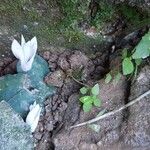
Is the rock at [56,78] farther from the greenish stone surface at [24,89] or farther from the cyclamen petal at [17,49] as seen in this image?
the cyclamen petal at [17,49]

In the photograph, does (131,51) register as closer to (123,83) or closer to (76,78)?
(123,83)

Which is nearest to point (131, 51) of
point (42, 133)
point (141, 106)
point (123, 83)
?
point (123, 83)

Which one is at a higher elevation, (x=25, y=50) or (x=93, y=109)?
(x=25, y=50)

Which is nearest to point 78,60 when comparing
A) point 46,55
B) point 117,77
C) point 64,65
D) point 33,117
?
point 64,65

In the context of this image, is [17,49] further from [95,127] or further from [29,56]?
[95,127]

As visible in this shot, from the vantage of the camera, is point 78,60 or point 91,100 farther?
point 78,60

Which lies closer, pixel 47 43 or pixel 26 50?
pixel 26 50

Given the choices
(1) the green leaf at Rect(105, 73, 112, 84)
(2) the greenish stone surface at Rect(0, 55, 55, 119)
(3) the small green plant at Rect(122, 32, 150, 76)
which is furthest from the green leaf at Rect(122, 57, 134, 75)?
(2) the greenish stone surface at Rect(0, 55, 55, 119)
